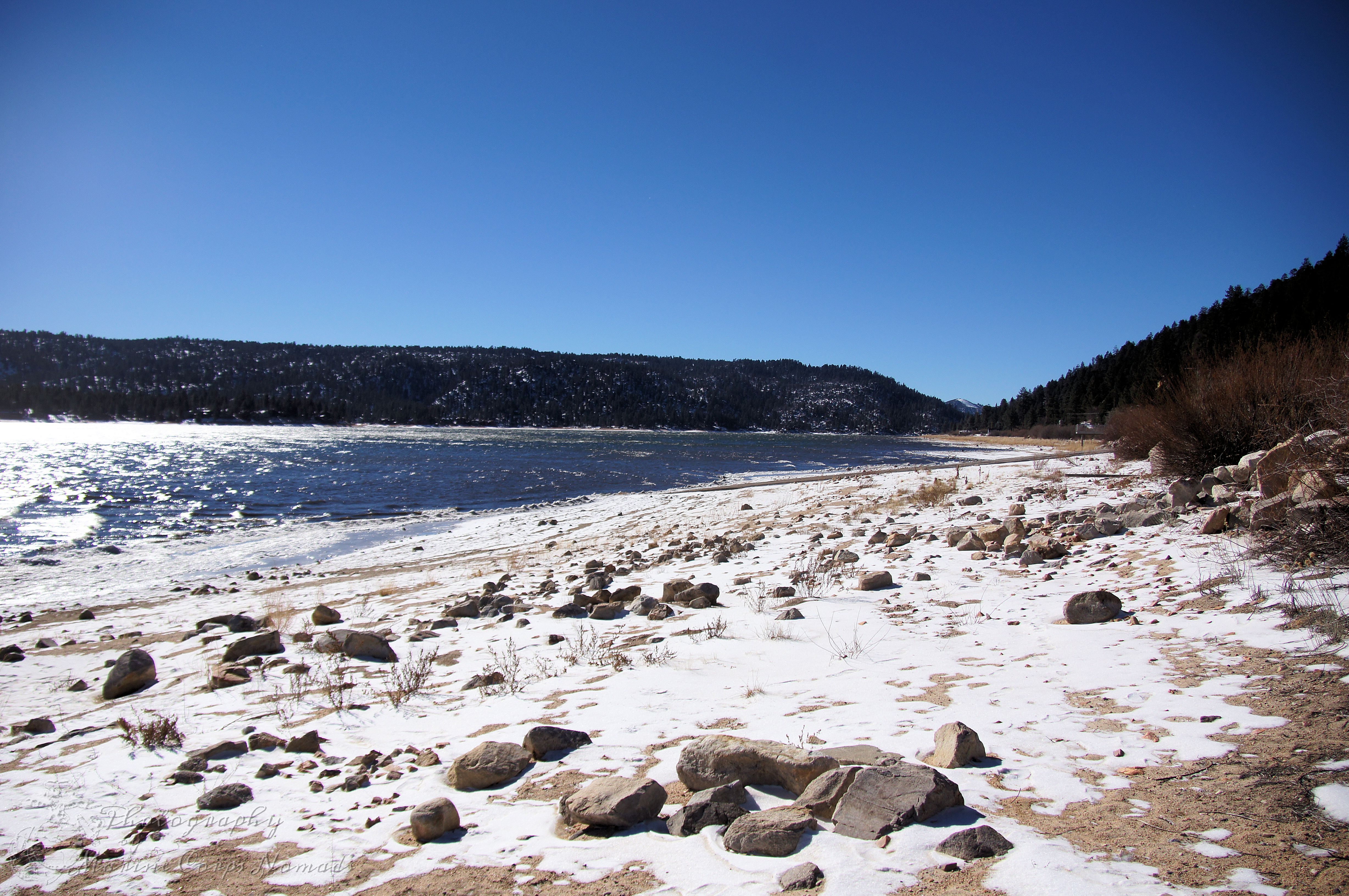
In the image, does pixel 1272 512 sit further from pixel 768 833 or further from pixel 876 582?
pixel 768 833

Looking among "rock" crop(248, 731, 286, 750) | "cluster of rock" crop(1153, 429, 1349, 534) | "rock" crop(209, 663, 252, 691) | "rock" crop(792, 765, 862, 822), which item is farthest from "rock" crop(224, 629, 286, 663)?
"cluster of rock" crop(1153, 429, 1349, 534)

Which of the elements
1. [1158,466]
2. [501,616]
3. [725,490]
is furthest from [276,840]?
[725,490]

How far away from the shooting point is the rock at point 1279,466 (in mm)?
6434

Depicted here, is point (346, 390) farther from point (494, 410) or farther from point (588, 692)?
point (588, 692)

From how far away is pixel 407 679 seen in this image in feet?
18.9

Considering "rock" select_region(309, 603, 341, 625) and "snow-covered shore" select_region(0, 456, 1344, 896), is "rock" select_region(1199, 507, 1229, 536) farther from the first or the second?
"rock" select_region(309, 603, 341, 625)

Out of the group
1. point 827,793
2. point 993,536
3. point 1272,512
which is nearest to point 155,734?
point 827,793

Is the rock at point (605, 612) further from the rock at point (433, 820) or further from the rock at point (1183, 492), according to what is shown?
the rock at point (1183, 492)

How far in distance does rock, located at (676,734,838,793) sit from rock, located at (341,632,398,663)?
4.41 meters

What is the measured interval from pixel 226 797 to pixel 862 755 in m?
3.70

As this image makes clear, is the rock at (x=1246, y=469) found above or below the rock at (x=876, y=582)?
above

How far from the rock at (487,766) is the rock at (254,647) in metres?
4.65

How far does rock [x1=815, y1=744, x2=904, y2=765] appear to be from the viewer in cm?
Answer: 336

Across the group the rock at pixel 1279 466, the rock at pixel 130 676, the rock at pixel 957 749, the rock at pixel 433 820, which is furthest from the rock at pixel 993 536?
the rock at pixel 130 676
